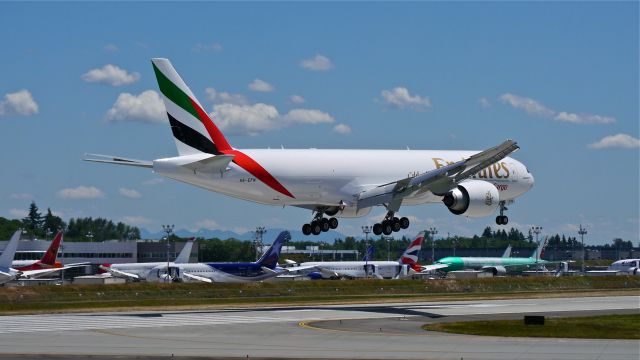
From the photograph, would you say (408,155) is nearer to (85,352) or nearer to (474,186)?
(474,186)

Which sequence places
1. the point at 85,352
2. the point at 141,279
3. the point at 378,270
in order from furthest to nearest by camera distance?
the point at 378,270 → the point at 141,279 → the point at 85,352

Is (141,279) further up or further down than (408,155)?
further down

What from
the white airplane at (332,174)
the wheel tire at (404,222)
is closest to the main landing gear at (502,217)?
the white airplane at (332,174)

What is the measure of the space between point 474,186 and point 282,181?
13176 mm

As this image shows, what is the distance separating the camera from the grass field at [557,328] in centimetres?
4778

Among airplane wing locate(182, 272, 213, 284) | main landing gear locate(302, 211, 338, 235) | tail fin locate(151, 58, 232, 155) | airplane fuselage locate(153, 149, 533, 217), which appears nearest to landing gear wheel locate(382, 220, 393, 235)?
airplane fuselage locate(153, 149, 533, 217)

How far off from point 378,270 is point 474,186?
81.8m

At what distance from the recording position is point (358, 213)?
67.6 m

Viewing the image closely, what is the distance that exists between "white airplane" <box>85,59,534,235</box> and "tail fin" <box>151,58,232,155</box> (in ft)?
0.19

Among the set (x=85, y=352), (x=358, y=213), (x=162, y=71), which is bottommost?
(x=85, y=352)

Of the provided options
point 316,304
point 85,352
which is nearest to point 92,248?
point 316,304

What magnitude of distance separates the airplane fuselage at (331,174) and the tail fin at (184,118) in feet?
5.51

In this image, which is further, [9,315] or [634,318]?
[9,315]

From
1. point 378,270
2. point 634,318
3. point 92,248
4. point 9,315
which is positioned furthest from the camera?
point 92,248
